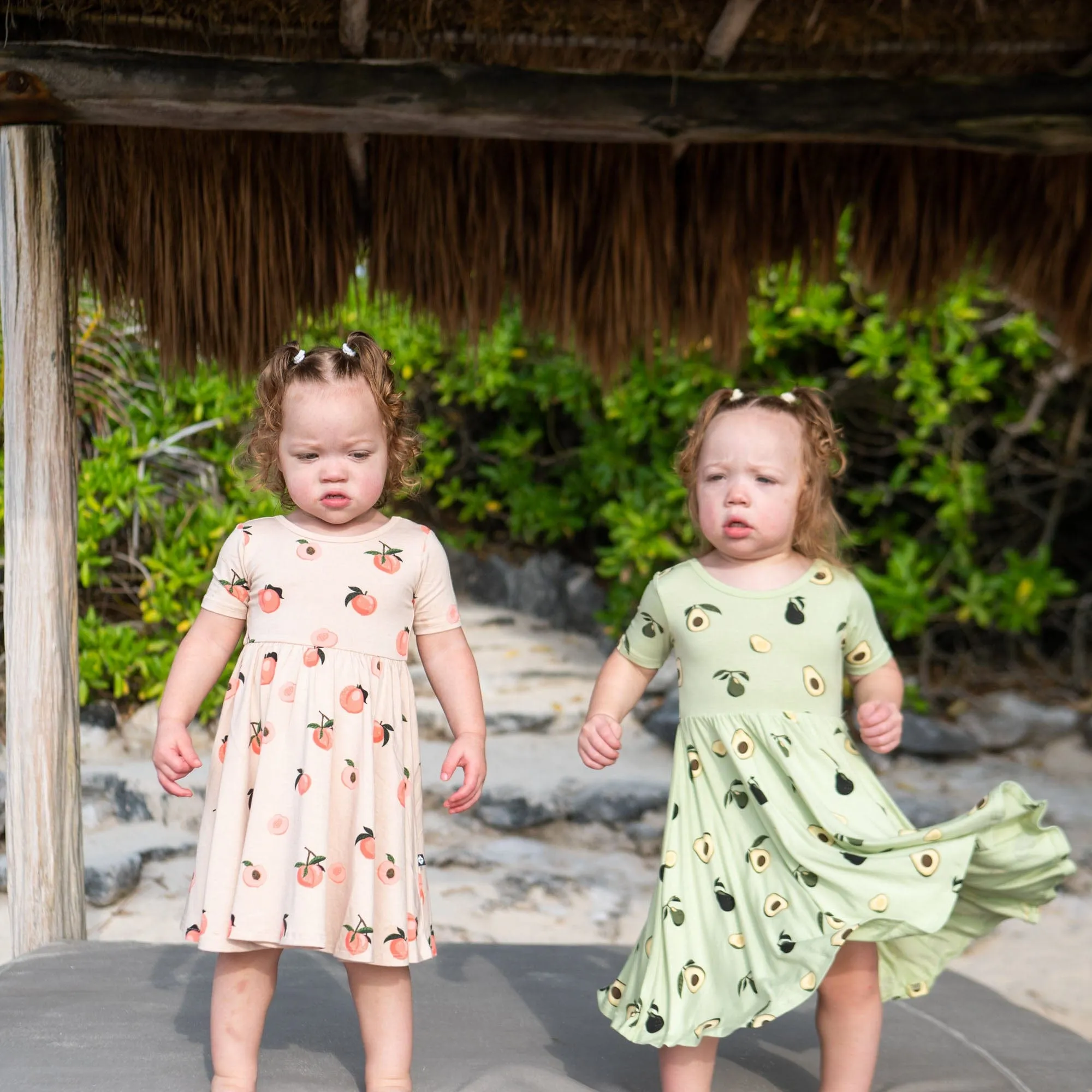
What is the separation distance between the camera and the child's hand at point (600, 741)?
78.6 inches

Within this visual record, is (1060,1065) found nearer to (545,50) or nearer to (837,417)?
(545,50)

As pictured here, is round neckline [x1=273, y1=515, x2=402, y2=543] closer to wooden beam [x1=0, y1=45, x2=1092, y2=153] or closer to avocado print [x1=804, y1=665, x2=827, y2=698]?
avocado print [x1=804, y1=665, x2=827, y2=698]

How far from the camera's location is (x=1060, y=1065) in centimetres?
Answer: 238

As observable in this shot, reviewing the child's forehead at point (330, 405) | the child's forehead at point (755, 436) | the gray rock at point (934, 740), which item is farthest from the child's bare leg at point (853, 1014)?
the gray rock at point (934, 740)

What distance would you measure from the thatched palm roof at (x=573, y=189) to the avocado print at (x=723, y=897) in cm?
173

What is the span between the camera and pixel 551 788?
505 centimetres

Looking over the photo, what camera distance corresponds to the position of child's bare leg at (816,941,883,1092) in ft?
6.46

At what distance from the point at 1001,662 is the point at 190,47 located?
4.92 meters

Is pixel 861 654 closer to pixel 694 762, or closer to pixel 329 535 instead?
pixel 694 762

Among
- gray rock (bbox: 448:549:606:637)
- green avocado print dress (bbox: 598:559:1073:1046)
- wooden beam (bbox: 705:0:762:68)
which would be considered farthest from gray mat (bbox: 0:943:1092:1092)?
gray rock (bbox: 448:549:606:637)

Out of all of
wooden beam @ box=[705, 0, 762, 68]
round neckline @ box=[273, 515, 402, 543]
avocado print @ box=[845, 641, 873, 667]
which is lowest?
avocado print @ box=[845, 641, 873, 667]

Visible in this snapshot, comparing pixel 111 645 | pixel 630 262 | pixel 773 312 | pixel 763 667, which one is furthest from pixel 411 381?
pixel 763 667

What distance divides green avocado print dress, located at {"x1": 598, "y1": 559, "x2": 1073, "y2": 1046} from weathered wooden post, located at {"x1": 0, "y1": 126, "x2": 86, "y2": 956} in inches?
55.2

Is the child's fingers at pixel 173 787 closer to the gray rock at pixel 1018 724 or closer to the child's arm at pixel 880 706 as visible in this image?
the child's arm at pixel 880 706
